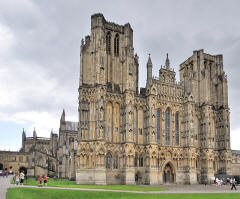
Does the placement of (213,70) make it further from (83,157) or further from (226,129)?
(83,157)

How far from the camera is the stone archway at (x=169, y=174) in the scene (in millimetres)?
60303

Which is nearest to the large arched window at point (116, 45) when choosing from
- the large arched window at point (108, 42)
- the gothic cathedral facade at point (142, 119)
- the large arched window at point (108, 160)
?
the gothic cathedral facade at point (142, 119)

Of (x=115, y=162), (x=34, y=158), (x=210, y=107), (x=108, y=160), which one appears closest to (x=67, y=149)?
(x=34, y=158)

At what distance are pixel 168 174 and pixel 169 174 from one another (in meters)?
0.23

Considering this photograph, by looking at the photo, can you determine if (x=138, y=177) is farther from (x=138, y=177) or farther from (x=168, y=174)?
(x=168, y=174)

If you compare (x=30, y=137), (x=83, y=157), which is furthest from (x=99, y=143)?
(x=30, y=137)

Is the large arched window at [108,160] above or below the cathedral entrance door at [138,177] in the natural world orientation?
above

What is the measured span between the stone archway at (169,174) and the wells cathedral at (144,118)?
→ 21 centimetres

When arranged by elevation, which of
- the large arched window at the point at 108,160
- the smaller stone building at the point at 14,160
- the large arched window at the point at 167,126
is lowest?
the smaller stone building at the point at 14,160

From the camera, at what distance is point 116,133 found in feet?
184

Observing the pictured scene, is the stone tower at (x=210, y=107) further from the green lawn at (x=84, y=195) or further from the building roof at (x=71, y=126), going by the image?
the building roof at (x=71, y=126)

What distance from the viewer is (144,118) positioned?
5984cm

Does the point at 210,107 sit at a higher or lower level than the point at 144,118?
higher

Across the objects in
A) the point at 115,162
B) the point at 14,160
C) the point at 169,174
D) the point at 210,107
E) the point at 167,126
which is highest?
the point at 210,107
